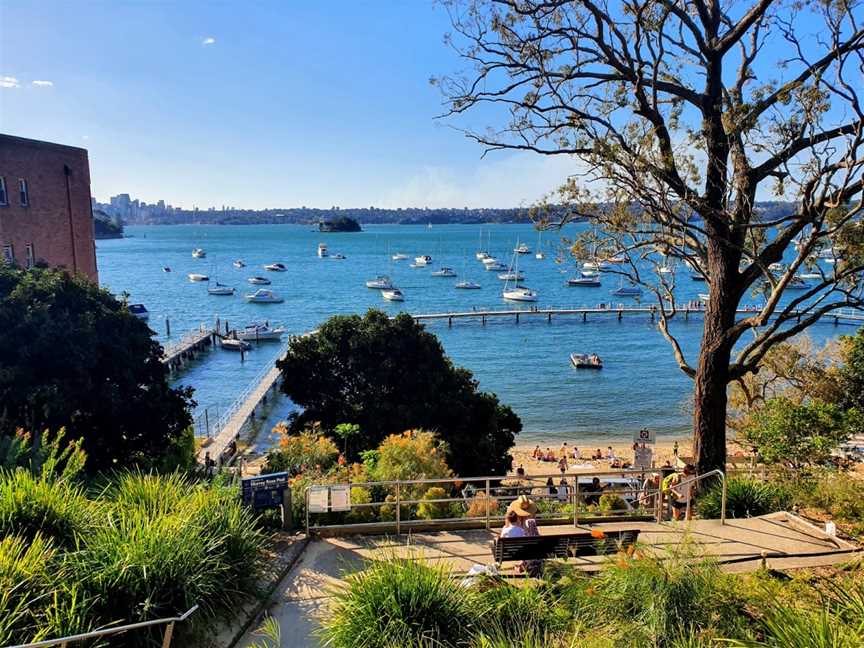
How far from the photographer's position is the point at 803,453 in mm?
14234

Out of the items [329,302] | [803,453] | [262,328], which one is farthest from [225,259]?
[803,453]

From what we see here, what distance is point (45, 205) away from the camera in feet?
90.3

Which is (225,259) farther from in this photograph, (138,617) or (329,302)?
(138,617)

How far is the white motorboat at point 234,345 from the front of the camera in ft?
216

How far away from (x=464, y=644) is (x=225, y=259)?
206 m

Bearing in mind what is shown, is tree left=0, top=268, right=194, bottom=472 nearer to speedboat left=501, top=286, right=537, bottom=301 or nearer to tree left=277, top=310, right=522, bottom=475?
tree left=277, top=310, right=522, bottom=475

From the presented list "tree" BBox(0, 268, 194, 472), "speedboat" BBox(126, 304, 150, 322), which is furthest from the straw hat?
"speedboat" BBox(126, 304, 150, 322)

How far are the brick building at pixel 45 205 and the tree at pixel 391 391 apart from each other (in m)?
10.7

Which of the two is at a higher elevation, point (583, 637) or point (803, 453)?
point (583, 637)

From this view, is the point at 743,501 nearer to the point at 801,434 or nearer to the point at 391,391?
the point at 801,434

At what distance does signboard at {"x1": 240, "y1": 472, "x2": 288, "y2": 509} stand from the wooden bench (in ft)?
10.6

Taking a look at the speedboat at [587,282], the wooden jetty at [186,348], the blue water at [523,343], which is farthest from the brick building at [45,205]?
the speedboat at [587,282]

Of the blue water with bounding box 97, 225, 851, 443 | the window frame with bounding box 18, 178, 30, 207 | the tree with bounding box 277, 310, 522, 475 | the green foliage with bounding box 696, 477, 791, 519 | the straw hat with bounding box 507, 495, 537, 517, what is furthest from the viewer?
the blue water with bounding box 97, 225, 851, 443

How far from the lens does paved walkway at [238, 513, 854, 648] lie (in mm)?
7391
